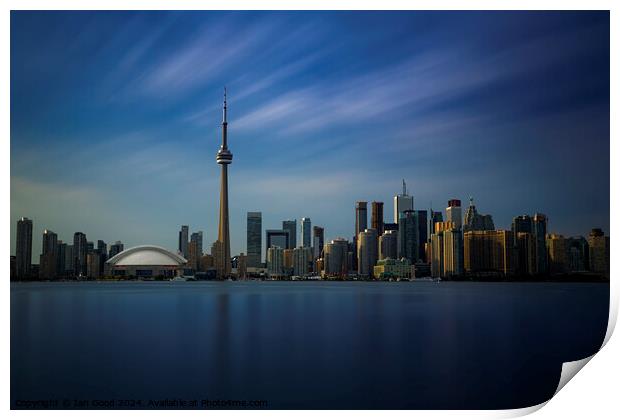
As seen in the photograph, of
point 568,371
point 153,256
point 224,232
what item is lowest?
point 568,371

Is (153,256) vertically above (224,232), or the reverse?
(224,232)

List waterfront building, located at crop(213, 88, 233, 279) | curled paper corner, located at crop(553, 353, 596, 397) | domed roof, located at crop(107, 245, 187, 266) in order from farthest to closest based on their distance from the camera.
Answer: domed roof, located at crop(107, 245, 187, 266)
waterfront building, located at crop(213, 88, 233, 279)
curled paper corner, located at crop(553, 353, 596, 397)

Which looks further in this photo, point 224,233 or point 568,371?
point 224,233

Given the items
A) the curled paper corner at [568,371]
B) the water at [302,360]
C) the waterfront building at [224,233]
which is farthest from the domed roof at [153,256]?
the curled paper corner at [568,371]

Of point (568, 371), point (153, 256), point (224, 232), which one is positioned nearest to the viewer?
point (568, 371)

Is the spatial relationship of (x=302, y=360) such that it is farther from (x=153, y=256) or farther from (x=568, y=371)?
(x=153, y=256)

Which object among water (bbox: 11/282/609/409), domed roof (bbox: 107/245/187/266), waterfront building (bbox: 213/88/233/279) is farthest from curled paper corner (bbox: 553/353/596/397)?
domed roof (bbox: 107/245/187/266)

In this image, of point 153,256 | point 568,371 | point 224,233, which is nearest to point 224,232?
point 224,233

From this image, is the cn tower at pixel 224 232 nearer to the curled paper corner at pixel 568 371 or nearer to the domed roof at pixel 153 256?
the domed roof at pixel 153 256

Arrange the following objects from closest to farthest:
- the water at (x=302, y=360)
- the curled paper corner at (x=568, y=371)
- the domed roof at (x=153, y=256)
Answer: the water at (x=302, y=360)
the curled paper corner at (x=568, y=371)
the domed roof at (x=153, y=256)

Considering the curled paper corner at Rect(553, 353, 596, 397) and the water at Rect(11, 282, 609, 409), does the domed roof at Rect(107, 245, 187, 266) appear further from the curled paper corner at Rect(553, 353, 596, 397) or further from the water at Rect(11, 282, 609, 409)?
the curled paper corner at Rect(553, 353, 596, 397)

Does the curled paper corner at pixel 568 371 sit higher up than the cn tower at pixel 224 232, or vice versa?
the cn tower at pixel 224 232
